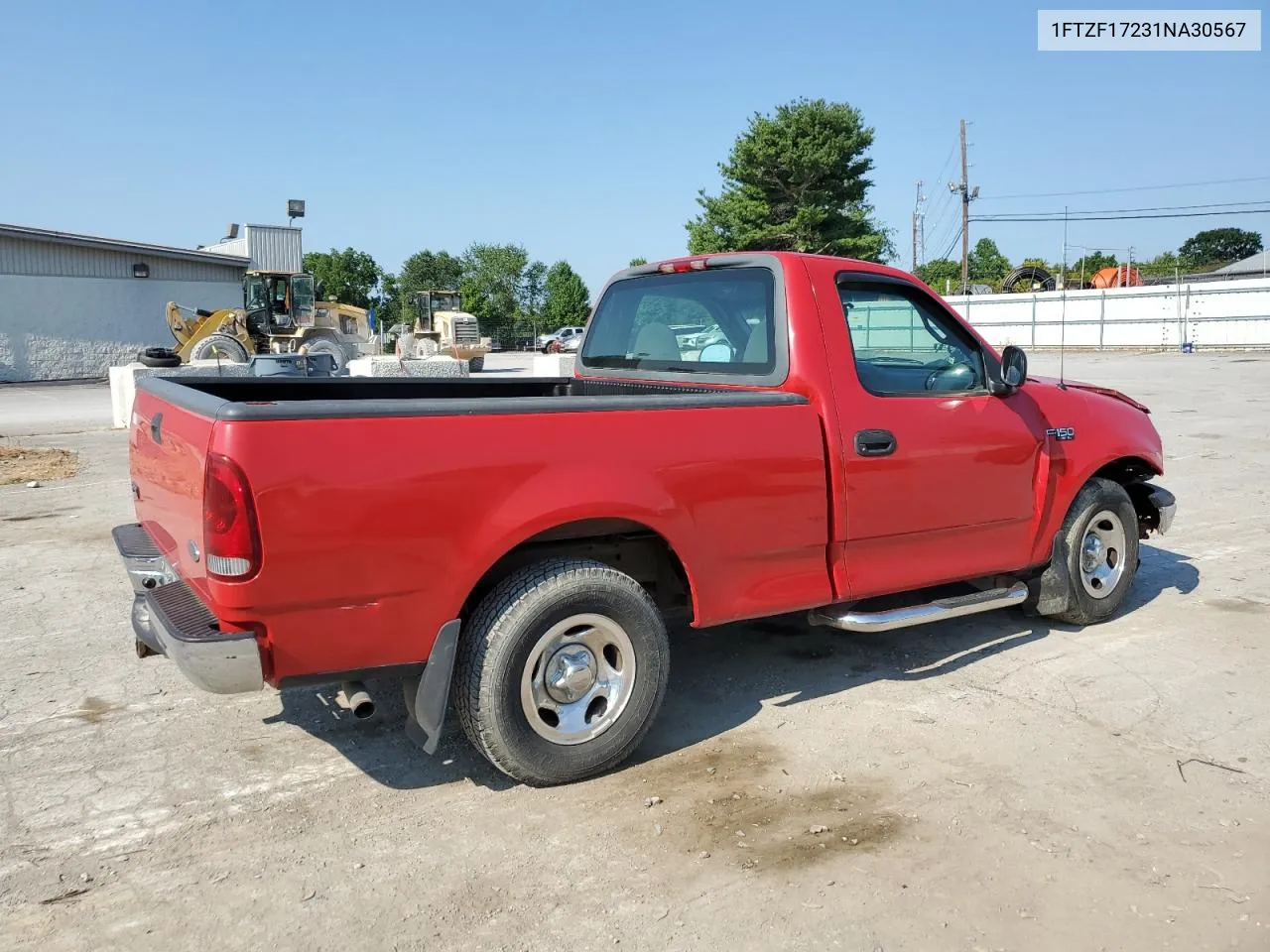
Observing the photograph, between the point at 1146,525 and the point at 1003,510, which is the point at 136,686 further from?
the point at 1146,525

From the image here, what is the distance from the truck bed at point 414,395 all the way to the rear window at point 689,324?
0.14m

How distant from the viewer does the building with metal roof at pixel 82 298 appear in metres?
34.6

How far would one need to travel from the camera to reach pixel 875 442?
434 centimetres

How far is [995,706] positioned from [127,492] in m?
8.63

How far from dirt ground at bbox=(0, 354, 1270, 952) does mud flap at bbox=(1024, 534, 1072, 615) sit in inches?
8.1

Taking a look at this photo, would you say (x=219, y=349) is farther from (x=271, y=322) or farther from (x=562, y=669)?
(x=562, y=669)

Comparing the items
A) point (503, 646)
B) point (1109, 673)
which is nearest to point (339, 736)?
point (503, 646)

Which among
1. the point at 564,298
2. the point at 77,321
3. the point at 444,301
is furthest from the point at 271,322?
the point at 564,298

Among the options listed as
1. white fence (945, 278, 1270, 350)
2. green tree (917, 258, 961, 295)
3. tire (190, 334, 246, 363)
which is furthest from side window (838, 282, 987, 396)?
green tree (917, 258, 961, 295)

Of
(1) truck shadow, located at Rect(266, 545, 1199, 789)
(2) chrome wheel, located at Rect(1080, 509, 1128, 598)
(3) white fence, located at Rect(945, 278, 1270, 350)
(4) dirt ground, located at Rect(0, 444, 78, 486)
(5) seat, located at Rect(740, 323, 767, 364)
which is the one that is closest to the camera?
(1) truck shadow, located at Rect(266, 545, 1199, 789)

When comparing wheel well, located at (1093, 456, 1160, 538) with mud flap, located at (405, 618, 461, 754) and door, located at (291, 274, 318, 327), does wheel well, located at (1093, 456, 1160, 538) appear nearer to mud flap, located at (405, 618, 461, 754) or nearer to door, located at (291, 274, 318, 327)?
mud flap, located at (405, 618, 461, 754)

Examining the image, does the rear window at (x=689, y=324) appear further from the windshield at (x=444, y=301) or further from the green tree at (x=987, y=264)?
the green tree at (x=987, y=264)

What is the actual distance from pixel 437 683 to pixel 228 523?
0.88 meters

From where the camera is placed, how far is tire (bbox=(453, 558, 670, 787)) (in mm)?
3508
